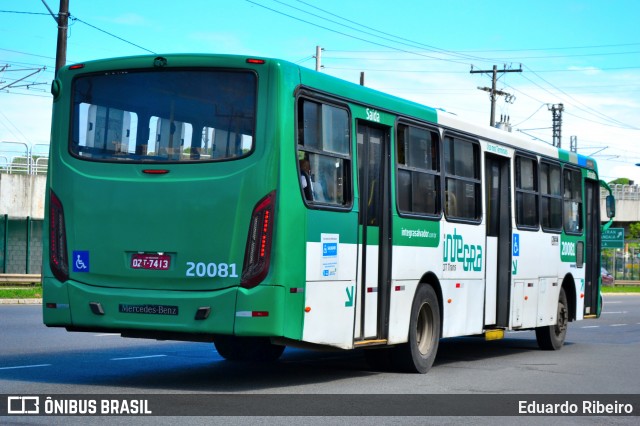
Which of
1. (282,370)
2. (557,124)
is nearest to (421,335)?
(282,370)

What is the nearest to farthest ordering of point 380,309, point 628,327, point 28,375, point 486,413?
point 486,413 < point 28,375 < point 380,309 < point 628,327

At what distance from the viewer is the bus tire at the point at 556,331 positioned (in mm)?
18328

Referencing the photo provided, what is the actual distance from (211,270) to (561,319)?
31.9 feet

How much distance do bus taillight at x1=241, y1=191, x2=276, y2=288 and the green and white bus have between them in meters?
0.01

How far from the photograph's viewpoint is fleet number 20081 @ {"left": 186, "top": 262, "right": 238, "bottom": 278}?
10.4 m

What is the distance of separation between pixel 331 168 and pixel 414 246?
7.23 feet

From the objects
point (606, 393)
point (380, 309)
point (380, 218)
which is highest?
point (380, 218)

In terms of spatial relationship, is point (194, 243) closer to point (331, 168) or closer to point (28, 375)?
point (331, 168)

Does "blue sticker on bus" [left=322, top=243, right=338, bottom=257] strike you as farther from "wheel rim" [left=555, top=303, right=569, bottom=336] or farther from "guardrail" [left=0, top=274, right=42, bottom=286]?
"guardrail" [left=0, top=274, right=42, bottom=286]

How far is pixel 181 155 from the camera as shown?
1084 cm

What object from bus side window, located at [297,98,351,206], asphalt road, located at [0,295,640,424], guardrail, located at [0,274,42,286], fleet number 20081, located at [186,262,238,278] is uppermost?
bus side window, located at [297,98,351,206]

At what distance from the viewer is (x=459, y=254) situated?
14.4 m

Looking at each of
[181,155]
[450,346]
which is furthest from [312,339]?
[450,346]

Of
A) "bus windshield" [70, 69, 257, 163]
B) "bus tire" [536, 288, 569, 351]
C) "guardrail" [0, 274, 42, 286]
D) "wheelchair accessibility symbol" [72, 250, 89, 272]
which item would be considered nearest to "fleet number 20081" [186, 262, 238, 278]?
"bus windshield" [70, 69, 257, 163]
